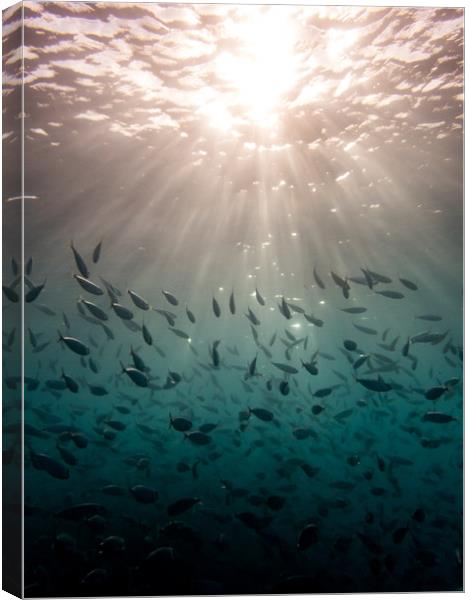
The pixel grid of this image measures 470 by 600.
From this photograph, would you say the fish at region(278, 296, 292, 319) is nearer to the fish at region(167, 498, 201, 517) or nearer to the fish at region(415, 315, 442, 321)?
the fish at region(415, 315, 442, 321)

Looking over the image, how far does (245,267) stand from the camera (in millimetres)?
5676

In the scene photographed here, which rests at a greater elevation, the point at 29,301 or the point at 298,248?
the point at 298,248

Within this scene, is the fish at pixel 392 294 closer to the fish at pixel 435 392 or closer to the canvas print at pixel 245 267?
the canvas print at pixel 245 267

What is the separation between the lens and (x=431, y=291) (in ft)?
19.1

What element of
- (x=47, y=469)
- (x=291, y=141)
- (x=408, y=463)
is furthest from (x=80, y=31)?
(x=408, y=463)

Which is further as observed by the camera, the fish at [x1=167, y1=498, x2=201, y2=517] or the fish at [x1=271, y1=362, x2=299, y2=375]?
the fish at [x1=271, y1=362, x2=299, y2=375]

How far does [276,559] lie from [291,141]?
164 inches

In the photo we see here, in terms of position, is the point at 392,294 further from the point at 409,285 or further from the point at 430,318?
the point at 430,318

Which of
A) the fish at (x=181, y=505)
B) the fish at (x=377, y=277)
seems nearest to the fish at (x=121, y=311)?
the fish at (x=181, y=505)

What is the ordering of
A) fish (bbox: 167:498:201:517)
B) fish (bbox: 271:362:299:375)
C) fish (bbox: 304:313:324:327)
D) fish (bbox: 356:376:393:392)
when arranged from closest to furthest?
fish (bbox: 167:498:201:517)
fish (bbox: 356:376:393:392)
fish (bbox: 271:362:299:375)
fish (bbox: 304:313:324:327)

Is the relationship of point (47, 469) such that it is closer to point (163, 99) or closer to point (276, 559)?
point (276, 559)

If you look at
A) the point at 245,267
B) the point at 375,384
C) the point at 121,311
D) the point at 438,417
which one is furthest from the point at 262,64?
the point at 438,417

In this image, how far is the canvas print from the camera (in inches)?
207

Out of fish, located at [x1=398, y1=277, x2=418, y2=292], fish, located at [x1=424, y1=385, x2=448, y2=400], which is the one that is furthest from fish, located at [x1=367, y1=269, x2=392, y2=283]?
fish, located at [x1=424, y1=385, x2=448, y2=400]
